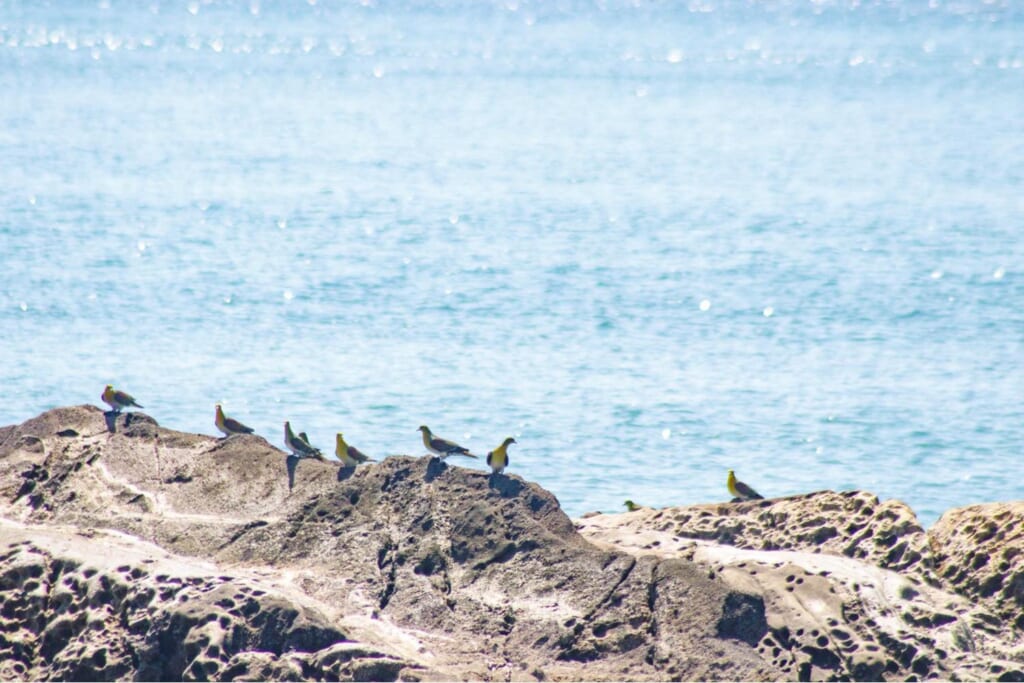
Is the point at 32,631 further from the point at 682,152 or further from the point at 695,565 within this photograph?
the point at 682,152

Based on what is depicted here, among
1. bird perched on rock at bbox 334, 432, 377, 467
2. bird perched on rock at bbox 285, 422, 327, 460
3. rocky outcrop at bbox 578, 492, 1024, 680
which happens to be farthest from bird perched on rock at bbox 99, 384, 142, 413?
rocky outcrop at bbox 578, 492, 1024, 680

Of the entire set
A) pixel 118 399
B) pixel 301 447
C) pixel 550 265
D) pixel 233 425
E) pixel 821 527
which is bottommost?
pixel 821 527

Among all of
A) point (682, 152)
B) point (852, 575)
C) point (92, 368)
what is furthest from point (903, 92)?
point (852, 575)

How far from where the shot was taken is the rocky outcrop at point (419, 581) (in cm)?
1238

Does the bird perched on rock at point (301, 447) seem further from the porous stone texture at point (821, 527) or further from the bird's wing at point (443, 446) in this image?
the porous stone texture at point (821, 527)

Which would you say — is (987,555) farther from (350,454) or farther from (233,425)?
(233,425)

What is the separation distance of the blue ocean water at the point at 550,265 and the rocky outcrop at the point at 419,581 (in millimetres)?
15574

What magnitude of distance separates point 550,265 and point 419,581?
135 ft

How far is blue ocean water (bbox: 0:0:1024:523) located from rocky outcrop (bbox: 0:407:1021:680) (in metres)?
15.6

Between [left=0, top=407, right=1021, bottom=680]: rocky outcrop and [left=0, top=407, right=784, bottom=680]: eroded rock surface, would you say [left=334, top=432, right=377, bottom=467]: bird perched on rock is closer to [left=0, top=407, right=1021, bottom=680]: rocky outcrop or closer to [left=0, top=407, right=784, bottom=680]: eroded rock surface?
[left=0, top=407, right=784, bottom=680]: eroded rock surface

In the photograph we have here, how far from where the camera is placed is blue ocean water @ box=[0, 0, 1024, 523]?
1396 inches

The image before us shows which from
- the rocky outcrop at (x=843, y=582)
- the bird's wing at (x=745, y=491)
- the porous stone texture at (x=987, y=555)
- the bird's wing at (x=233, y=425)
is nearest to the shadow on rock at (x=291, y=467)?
the bird's wing at (x=233, y=425)

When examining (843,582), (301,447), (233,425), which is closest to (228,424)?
(233,425)

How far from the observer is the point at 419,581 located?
43.9ft
